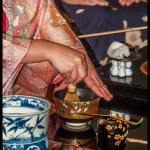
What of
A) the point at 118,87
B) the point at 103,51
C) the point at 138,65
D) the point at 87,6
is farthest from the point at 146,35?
the point at 118,87

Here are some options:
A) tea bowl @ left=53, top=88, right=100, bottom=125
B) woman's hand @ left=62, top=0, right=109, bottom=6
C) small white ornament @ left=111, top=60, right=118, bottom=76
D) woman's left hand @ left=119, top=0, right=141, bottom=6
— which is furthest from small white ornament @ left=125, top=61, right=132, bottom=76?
woman's left hand @ left=119, top=0, right=141, bottom=6

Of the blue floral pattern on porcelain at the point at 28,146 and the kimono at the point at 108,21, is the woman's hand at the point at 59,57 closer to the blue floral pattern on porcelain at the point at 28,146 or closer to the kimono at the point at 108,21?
the blue floral pattern on porcelain at the point at 28,146

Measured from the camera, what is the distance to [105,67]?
4.51 feet

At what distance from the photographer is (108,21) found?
229cm

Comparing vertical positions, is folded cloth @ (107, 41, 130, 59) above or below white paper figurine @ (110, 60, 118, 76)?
above

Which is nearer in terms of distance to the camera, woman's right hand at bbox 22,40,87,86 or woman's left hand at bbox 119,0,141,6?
woman's right hand at bbox 22,40,87,86

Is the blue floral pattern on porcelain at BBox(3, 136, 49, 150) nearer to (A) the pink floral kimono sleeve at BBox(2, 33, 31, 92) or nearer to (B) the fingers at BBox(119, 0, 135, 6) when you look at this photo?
(A) the pink floral kimono sleeve at BBox(2, 33, 31, 92)

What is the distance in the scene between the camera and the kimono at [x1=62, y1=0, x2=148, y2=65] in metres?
1.78

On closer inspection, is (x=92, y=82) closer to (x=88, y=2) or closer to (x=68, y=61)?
(x=68, y=61)

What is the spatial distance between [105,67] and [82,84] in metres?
0.27

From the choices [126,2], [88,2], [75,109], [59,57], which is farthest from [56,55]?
[126,2]

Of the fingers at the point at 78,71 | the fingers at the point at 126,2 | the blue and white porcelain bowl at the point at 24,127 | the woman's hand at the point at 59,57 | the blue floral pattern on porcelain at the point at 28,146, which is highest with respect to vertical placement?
the fingers at the point at 126,2

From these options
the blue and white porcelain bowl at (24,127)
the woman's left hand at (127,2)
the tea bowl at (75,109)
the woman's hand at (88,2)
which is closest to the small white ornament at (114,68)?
the tea bowl at (75,109)

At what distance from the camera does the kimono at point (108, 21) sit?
5.83ft
